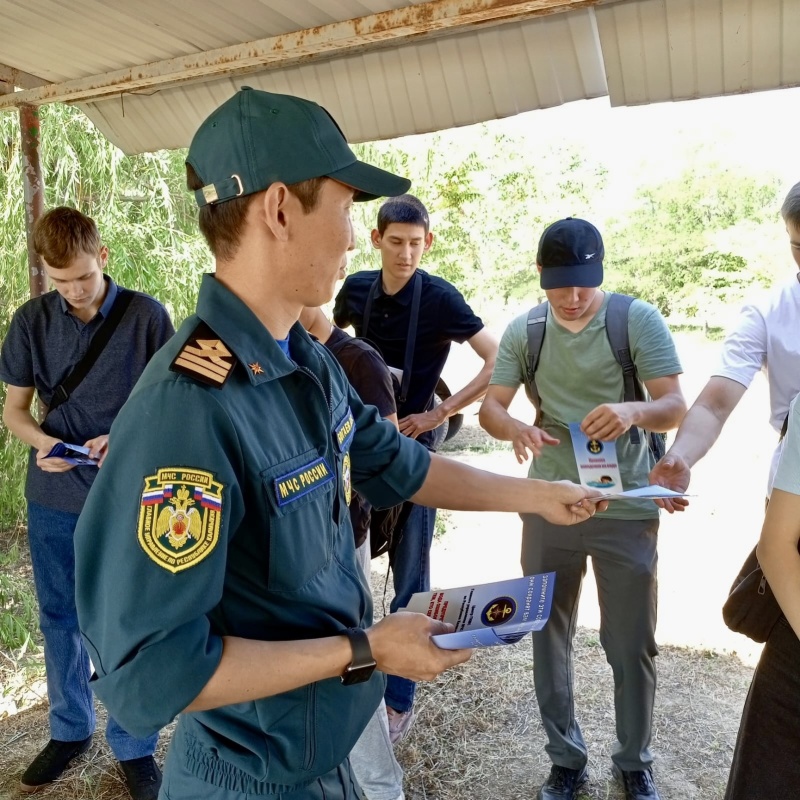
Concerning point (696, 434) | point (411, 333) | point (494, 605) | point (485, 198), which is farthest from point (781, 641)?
point (485, 198)

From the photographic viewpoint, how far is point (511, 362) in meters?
3.09

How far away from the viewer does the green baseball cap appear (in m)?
1.21

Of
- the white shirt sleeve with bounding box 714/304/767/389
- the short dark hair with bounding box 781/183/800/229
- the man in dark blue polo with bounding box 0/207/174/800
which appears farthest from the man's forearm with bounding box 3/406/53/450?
the short dark hair with bounding box 781/183/800/229

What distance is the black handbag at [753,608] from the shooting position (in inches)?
70.3

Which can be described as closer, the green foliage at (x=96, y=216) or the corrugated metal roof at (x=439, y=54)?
the corrugated metal roof at (x=439, y=54)

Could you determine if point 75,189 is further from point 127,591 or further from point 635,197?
point 635,197

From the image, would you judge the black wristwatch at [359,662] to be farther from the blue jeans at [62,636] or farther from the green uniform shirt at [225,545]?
the blue jeans at [62,636]

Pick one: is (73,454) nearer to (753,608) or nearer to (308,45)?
(308,45)

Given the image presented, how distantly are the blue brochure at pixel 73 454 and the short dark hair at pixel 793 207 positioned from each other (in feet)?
7.93

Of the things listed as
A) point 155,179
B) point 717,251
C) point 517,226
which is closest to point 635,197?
point 717,251

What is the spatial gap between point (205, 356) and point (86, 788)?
8.85 feet

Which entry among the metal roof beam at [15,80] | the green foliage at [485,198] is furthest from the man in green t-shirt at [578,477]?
the green foliage at [485,198]

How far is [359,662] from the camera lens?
1208mm

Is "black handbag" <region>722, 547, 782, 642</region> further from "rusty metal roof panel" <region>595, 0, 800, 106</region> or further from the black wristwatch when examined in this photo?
"rusty metal roof panel" <region>595, 0, 800, 106</region>
